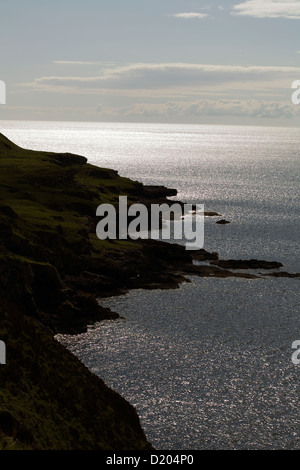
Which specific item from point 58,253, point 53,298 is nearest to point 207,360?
point 53,298

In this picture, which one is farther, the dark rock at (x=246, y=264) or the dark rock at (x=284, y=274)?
the dark rock at (x=246, y=264)

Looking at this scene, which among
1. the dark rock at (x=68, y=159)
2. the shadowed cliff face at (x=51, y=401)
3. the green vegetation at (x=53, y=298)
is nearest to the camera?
the shadowed cliff face at (x=51, y=401)

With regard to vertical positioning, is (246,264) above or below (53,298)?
below

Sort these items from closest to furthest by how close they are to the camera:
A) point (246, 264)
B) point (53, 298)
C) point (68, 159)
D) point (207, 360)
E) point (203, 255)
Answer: point (207, 360), point (53, 298), point (246, 264), point (203, 255), point (68, 159)

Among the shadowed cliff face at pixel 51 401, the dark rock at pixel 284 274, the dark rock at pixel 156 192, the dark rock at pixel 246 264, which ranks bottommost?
the dark rock at pixel 284 274

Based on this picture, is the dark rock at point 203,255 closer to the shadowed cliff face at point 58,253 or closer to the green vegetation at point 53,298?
the shadowed cliff face at point 58,253

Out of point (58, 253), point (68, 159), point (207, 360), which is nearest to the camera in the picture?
point (207, 360)

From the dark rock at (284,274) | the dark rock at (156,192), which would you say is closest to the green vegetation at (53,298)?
the dark rock at (156,192)

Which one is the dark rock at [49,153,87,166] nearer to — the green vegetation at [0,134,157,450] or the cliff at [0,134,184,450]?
the cliff at [0,134,184,450]

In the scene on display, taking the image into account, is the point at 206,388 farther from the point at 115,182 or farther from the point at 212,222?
the point at 115,182

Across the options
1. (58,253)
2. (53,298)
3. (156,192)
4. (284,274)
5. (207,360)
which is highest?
(156,192)

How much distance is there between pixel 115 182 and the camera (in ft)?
576

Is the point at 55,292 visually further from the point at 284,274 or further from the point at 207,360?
the point at 284,274

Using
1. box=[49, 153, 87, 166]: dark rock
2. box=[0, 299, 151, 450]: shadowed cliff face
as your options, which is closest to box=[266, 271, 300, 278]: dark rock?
box=[0, 299, 151, 450]: shadowed cliff face
